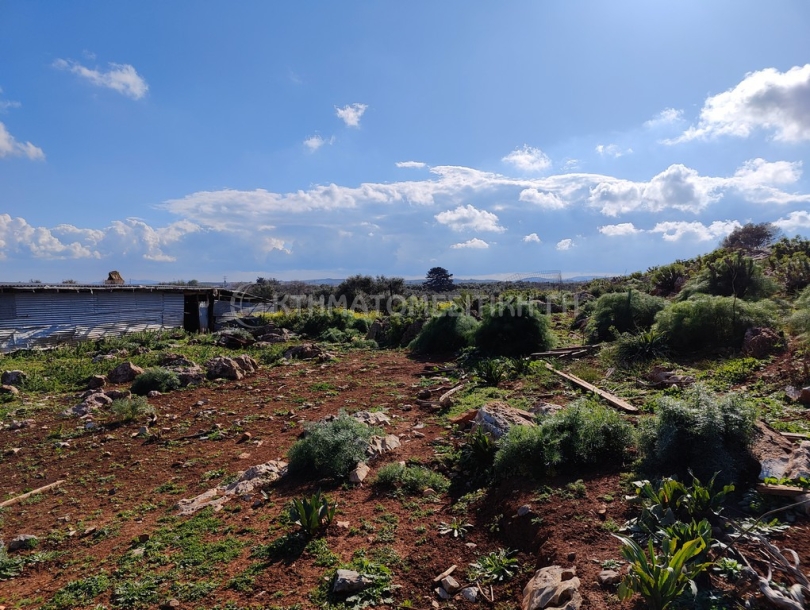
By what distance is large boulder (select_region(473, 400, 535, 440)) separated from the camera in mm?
4714

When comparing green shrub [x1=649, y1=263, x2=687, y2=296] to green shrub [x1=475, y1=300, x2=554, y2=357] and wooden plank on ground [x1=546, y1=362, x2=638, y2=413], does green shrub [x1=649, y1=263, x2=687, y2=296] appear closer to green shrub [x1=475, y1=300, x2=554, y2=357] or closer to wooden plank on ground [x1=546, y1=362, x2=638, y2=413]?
green shrub [x1=475, y1=300, x2=554, y2=357]

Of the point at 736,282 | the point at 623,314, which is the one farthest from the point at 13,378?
the point at 736,282

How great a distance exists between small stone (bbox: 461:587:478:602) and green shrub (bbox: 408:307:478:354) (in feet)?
30.2

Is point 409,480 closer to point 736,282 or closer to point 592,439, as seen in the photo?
point 592,439

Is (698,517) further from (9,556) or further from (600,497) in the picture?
(9,556)

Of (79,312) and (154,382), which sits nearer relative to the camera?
(154,382)

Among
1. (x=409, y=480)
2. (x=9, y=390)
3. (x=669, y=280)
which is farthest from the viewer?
(x=669, y=280)

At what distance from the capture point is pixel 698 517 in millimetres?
2744

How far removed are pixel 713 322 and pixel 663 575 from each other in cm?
761

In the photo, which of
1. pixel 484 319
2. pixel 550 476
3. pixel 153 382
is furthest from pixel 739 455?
pixel 153 382

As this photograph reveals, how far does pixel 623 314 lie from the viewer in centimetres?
1070

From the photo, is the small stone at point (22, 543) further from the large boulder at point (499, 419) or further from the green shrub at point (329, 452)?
the large boulder at point (499, 419)

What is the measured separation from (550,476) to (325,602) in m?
2.03

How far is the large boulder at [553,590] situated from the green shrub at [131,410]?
6849 millimetres
